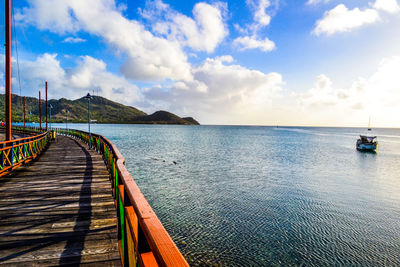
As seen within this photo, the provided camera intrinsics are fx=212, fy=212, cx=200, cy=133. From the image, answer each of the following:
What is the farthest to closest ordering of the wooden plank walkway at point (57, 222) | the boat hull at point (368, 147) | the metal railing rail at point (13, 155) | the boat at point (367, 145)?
the boat at point (367, 145) → the boat hull at point (368, 147) → the metal railing rail at point (13, 155) → the wooden plank walkway at point (57, 222)

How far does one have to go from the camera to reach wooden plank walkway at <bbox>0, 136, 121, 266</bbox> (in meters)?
3.56

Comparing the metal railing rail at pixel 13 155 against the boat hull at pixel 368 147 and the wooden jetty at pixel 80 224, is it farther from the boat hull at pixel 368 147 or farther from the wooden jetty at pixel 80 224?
the boat hull at pixel 368 147

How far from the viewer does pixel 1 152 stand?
8578 millimetres

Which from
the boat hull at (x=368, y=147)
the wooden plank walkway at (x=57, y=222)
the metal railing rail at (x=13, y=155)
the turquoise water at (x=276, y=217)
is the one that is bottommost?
the turquoise water at (x=276, y=217)

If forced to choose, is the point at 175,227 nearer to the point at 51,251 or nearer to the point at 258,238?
the point at 258,238

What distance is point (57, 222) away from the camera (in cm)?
472

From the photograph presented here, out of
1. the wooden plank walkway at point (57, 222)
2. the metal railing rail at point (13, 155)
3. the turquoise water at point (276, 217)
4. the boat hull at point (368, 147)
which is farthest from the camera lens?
the boat hull at point (368, 147)

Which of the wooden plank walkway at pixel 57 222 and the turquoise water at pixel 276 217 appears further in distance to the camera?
the turquoise water at pixel 276 217

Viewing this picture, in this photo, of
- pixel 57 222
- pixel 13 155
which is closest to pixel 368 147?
pixel 57 222

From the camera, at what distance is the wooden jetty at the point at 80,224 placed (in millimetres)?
1783

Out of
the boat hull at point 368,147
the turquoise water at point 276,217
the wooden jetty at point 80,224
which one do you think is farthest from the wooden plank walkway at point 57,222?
the boat hull at point 368,147

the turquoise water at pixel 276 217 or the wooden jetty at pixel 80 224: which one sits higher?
the wooden jetty at pixel 80 224

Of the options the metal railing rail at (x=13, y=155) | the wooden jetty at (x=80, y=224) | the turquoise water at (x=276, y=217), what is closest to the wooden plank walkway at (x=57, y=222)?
the wooden jetty at (x=80, y=224)

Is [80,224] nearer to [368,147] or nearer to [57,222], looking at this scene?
[57,222]
